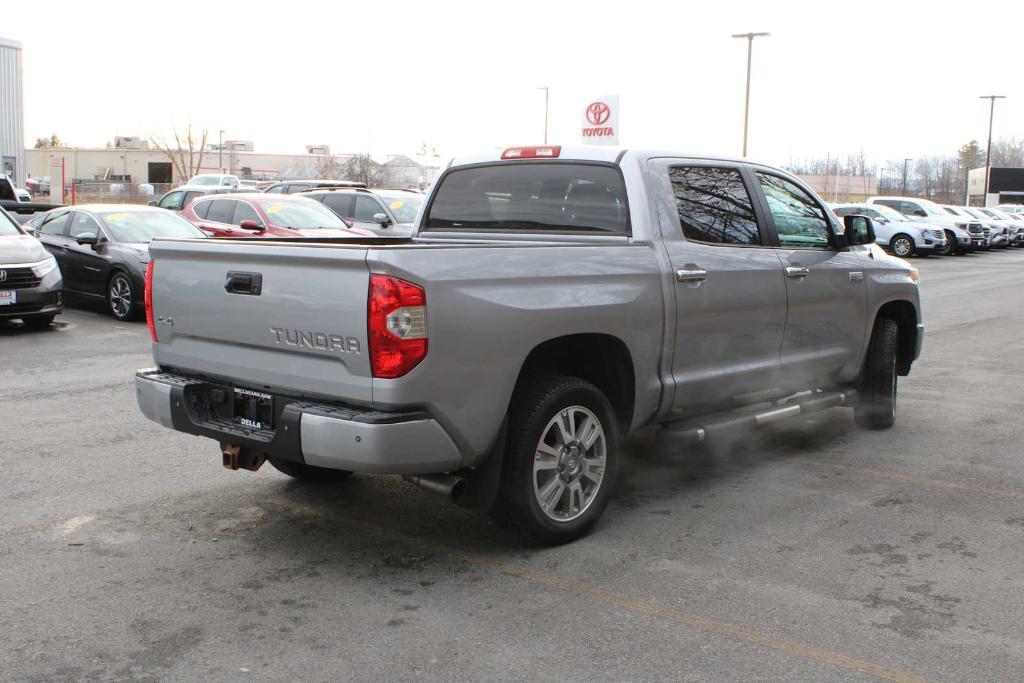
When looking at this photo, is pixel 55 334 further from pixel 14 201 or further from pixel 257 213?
Result: pixel 14 201

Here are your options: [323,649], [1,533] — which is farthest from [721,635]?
[1,533]

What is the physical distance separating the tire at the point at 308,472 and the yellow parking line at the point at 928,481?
296 cm

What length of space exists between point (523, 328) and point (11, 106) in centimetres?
4705

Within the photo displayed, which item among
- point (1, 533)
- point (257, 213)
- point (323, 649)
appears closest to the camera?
point (323, 649)

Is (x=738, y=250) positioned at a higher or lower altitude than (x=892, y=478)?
higher

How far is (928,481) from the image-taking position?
6.27m

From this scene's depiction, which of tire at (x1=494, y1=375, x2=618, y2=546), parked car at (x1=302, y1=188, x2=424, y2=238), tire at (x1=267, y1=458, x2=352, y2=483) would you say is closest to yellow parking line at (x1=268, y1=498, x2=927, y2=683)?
tire at (x1=494, y1=375, x2=618, y2=546)

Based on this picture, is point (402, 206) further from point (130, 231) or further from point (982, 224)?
point (982, 224)

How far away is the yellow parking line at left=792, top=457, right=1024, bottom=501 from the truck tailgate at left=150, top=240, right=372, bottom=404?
3.58m

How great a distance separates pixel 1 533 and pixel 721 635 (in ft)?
11.2

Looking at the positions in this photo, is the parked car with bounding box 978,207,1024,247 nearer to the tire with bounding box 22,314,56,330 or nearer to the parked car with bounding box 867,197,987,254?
the parked car with bounding box 867,197,987,254

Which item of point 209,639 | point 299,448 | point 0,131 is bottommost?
point 209,639

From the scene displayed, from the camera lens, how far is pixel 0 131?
45188mm

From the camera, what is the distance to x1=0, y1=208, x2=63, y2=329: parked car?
38.7 ft
